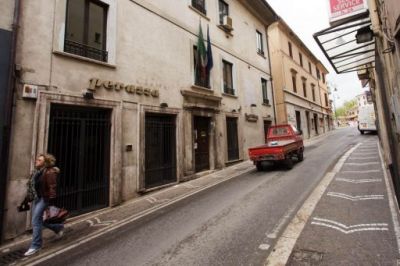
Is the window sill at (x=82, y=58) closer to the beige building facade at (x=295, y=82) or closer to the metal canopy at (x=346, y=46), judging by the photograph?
the metal canopy at (x=346, y=46)

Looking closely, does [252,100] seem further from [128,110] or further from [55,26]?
[55,26]

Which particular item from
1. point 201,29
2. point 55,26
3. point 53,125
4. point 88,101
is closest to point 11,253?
point 53,125

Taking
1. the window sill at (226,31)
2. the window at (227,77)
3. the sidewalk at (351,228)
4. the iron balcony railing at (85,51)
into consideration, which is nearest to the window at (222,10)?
the window sill at (226,31)

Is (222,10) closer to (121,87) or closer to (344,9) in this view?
(121,87)

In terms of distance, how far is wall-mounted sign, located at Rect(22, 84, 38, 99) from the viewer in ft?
18.5

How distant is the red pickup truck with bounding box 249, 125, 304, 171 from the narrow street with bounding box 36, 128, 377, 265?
7.64 ft

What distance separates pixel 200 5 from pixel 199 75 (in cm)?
388

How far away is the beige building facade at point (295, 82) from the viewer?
2048 cm

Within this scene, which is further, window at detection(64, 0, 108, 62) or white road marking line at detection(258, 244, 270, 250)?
window at detection(64, 0, 108, 62)

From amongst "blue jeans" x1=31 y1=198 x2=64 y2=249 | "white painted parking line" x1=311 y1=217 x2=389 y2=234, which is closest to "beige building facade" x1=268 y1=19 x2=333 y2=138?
"white painted parking line" x1=311 y1=217 x2=389 y2=234

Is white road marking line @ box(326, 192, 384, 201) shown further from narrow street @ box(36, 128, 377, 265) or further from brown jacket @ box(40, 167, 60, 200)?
brown jacket @ box(40, 167, 60, 200)

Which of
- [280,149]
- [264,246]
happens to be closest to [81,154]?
[264,246]

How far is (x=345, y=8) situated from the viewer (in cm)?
566

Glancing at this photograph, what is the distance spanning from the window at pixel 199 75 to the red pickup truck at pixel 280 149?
4.06 m
